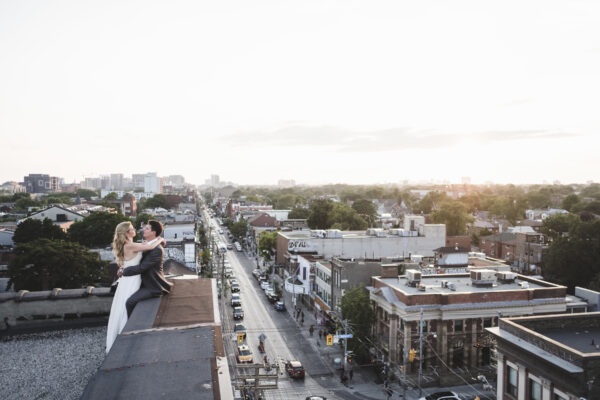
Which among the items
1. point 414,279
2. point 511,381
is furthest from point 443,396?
point 414,279

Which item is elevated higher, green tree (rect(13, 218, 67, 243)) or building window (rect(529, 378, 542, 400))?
green tree (rect(13, 218, 67, 243))

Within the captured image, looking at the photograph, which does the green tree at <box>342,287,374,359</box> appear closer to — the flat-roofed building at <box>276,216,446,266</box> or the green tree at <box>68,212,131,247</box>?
the flat-roofed building at <box>276,216,446,266</box>

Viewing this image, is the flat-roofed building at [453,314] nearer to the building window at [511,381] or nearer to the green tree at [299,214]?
the building window at [511,381]

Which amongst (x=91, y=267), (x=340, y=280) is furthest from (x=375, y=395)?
(x=91, y=267)

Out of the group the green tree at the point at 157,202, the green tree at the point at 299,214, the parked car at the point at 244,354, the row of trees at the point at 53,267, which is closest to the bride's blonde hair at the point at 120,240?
the parked car at the point at 244,354

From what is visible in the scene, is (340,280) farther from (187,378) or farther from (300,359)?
(187,378)

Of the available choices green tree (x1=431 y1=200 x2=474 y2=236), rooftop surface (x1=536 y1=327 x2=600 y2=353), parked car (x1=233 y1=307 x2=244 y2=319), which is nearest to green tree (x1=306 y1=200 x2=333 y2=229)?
green tree (x1=431 y1=200 x2=474 y2=236)
